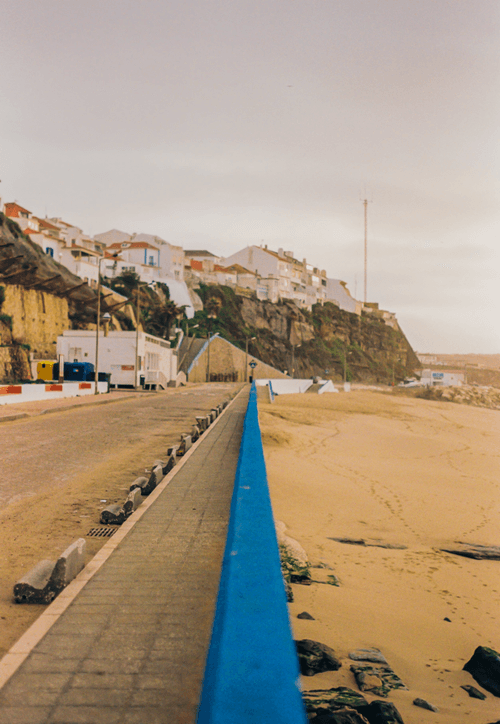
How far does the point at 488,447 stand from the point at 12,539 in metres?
19.9

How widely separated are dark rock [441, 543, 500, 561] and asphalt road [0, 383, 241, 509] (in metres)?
5.23

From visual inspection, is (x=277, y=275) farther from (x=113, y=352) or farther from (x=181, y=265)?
(x=113, y=352)

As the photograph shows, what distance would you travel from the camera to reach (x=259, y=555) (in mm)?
3299

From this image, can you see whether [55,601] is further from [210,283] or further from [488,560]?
[210,283]

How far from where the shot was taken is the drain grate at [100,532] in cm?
594

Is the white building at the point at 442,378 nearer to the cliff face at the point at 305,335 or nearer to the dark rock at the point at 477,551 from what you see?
the cliff face at the point at 305,335

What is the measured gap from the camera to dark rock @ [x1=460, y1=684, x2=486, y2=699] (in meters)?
3.45

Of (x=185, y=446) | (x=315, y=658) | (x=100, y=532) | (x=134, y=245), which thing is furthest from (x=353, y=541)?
(x=134, y=245)

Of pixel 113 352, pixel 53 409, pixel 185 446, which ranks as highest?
pixel 113 352

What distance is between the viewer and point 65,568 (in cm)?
410

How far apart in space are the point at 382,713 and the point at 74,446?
1123 cm

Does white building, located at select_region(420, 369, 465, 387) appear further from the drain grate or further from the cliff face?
the drain grate

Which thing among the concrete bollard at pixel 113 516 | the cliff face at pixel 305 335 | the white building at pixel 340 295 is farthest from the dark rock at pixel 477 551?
the white building at pixel 340 295

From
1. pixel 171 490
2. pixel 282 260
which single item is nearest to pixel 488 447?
pixel 171 490
